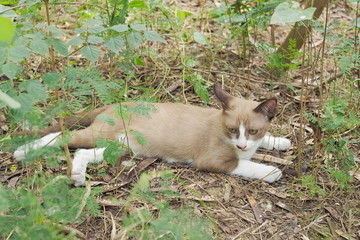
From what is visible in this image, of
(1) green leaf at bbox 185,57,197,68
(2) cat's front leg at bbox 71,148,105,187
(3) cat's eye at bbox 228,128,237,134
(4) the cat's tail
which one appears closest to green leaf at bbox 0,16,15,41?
(2) cat's front leg at bbox 71,148,105,187

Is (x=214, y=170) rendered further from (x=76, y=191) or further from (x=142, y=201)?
(x=76, y=191)

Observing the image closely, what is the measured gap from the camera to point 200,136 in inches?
136

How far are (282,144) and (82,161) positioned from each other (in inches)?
64.2

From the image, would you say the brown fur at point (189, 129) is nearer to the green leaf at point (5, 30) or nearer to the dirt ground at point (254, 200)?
the dirt ground at point (254, 200)

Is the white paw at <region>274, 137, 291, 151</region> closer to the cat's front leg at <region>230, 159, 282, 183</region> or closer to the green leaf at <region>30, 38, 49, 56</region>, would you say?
the cat's front leg at <region>230, 159, 282, 183</region>

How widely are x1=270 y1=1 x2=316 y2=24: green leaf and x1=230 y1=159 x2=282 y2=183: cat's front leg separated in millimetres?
1269

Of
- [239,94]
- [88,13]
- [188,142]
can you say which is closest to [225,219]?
[188,142]

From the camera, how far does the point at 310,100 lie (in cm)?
410

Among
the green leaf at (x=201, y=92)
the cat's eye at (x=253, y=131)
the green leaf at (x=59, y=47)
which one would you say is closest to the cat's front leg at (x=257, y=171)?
the cat's eye at (x=253, y=131)

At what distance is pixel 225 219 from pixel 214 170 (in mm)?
544

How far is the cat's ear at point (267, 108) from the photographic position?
3109 mm

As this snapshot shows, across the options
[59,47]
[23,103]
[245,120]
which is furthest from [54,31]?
[245,120]

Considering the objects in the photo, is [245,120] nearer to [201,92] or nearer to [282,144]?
[282,144]

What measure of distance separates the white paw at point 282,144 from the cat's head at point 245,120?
0.33m
